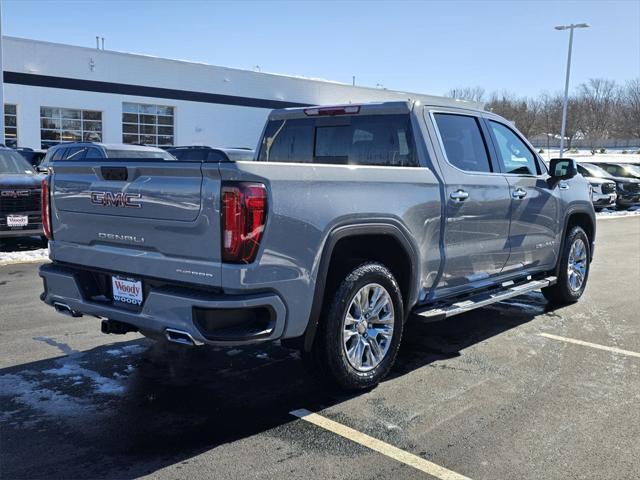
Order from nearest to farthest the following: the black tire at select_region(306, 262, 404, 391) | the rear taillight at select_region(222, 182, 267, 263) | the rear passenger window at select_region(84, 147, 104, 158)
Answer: the rear taillight at select_region(222, 182, 267, 263), the black tire at select_region(306, 262, 404, 391), the rear passenger window at select_region(84, 147, 104, 158)

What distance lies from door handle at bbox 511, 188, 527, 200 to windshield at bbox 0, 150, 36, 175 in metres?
8.55

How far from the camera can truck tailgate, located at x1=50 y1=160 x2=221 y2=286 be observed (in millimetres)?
3770

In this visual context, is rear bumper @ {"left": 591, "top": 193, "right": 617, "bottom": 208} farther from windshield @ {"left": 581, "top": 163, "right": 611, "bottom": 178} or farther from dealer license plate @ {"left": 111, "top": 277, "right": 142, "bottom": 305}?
dealer license plate @ {"left": 111, "top": 277, "right": 142, "bottom": 305}

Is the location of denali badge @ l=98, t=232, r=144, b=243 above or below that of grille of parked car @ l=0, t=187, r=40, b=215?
above

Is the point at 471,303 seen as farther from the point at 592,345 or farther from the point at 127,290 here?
the point at 127,290

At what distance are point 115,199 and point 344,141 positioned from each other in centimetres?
219

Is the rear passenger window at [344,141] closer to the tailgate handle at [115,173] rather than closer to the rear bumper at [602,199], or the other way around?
the tailgate handle at [115,173]

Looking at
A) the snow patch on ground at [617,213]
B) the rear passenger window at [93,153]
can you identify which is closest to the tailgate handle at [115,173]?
the rear passenger window at [93,153]

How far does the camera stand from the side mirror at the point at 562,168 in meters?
6.65

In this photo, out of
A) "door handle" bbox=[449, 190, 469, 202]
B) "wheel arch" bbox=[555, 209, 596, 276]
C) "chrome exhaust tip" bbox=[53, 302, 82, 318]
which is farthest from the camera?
"wheel arch" bbox=[555, 209, 596, 276]

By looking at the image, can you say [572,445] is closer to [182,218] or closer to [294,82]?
[182,218]

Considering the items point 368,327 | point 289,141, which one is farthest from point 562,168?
point 368,327

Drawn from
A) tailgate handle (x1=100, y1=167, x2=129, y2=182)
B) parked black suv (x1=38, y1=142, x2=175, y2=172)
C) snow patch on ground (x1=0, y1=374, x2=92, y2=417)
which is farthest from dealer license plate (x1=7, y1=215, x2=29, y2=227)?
tailgate handle (x1=100, y1=167, x2=129, y2=182)

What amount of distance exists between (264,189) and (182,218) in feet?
1.73
